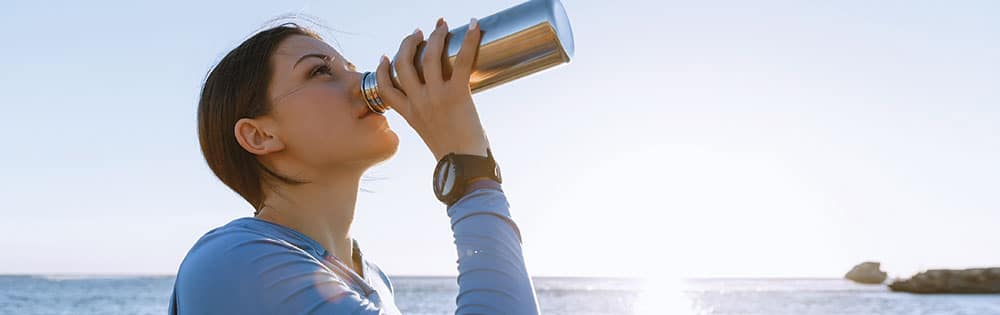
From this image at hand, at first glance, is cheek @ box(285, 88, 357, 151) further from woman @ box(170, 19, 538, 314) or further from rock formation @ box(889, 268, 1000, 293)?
rock formation @ box(889, 268, 1000, 293)

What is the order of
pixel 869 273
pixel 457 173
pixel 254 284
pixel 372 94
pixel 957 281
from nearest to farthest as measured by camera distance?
pixel 254 284
pixel 457 173
pixel 372 94
pixel 957 281
pixel 869 273

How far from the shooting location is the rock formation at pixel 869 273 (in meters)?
64.7

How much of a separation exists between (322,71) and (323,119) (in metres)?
0.11

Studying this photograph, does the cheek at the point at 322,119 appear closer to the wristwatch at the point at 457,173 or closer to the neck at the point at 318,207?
the neck at the point at 318,207

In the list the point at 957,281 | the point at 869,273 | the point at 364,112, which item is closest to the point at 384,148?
the point at 364,112

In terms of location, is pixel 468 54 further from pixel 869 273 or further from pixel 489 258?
pixel 869 273

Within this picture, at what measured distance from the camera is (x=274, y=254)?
3.48 feet

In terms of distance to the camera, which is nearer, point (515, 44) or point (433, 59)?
point (433, 59)

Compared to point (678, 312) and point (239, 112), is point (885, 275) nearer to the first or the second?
point (678, 312)

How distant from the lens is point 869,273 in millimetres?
65375

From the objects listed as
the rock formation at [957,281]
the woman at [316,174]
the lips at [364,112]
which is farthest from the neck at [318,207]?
the rock formation at [957,281]

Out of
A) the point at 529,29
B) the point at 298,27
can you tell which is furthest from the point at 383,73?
the point at 298,27

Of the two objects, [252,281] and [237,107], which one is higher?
[237,107]

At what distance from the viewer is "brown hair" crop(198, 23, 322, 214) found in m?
1.36
